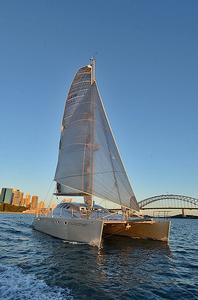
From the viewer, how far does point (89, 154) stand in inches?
939

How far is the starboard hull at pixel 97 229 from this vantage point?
19.0 m

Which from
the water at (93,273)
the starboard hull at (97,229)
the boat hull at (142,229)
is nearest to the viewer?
the water at (93,273)

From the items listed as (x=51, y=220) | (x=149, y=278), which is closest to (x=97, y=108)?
(x=51, y=220)

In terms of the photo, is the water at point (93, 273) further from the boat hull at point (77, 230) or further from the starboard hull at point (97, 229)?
the starboard hull at point (97, 229)

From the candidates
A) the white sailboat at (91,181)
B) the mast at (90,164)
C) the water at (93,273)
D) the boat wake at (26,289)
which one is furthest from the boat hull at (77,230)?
the boat wake at (26,289)

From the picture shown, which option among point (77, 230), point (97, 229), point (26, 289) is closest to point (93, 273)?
point (26, 289)

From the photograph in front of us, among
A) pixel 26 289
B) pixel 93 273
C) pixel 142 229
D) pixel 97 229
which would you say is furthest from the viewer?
pixel 142 229

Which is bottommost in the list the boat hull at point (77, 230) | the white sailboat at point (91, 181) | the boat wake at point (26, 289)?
the boat wake at point (26, 289)

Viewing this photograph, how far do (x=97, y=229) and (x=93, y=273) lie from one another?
252 inches

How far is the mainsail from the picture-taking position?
22.1m

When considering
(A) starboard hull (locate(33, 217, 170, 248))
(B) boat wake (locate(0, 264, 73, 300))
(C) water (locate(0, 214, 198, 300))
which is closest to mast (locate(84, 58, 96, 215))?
(A) starboard hull (locate(33, 217, 170, 248))

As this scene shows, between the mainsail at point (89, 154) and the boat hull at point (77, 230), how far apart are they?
107 inches

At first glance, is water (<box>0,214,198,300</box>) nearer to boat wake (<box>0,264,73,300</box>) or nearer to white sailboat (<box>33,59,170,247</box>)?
boat wake (<box>0,264,73,300</box>)

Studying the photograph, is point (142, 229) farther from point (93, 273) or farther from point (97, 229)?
point (93, 273)
